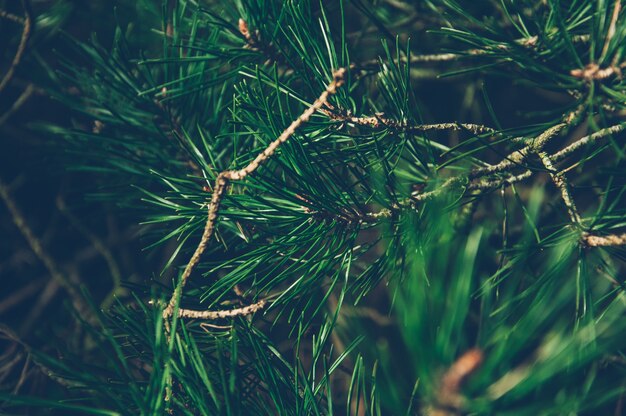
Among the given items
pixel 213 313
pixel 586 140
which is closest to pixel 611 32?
pixel 586 140

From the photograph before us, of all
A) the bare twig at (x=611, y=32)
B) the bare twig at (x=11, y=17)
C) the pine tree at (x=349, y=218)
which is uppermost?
the bare twig at (x=611, y=32)

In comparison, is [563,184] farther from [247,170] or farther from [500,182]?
[247,170]

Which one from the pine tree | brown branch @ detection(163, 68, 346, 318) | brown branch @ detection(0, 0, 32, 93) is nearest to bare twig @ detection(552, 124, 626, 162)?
the pine tree

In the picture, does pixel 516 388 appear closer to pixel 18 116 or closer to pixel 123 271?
pixel 123 271

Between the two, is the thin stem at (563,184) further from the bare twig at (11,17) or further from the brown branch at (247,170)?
the bare twig at (11,17)

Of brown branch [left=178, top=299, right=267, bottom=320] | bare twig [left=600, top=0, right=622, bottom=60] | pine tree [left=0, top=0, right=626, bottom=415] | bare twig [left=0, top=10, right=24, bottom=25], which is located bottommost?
brown branch [left=178, top=299, right=267, bottom=320]

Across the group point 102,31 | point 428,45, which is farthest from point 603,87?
point 102,31

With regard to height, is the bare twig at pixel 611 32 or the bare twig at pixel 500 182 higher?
the bare twig at pixel 611 32

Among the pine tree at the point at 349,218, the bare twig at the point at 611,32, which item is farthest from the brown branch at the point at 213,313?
the bare twig at the point at 611,32

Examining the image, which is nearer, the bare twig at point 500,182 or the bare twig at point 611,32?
the bare twig at point 611,32

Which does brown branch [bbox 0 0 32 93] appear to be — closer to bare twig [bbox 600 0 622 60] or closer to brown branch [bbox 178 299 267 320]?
brown branch [bbox 178 299 267 320]
